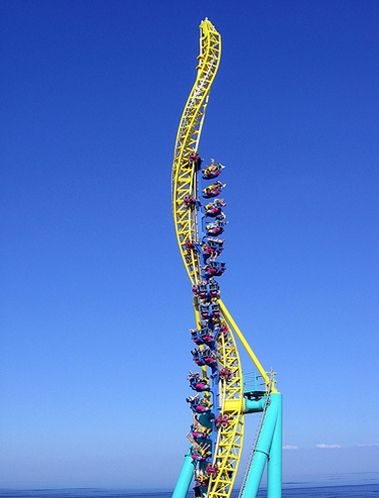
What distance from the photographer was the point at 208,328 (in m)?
46.9

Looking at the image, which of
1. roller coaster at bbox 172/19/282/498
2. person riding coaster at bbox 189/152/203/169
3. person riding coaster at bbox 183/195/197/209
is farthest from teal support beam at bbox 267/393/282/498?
person riding coaster at bbox 189/152/203/169

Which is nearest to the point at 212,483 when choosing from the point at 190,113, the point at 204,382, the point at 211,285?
the point at 204,382

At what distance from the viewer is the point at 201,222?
49.3 meters

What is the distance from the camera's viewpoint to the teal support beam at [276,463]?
44094 mm

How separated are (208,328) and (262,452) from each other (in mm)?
7822

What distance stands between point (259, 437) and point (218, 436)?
8.08ft

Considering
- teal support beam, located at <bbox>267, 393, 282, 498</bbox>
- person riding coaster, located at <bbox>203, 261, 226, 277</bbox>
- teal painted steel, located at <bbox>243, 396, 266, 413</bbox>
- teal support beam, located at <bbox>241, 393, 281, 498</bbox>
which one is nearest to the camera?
teal support beam, located at <bbox>241, 393, 281, 498</bbox>

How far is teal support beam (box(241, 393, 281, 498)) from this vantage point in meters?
43.4

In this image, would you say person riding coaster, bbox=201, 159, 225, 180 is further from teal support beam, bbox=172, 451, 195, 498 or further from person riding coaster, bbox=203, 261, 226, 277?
teal support beam, bbox=172, 451, 195, 498

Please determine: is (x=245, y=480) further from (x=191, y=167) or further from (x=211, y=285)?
(x=191, y=167)

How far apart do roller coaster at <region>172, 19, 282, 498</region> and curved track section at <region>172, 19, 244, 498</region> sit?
6 cm

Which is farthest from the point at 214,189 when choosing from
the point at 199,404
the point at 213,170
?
the point at 199,404

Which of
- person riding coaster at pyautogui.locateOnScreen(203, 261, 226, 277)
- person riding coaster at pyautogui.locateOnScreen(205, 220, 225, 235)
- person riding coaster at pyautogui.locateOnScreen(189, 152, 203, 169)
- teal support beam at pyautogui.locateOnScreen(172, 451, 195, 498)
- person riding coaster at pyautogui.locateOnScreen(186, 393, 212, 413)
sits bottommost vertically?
teal support beam at pyautogui.locateOnScreen(172, 451, 195, 498)

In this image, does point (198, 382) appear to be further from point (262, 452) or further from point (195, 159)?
point (195, 159)
